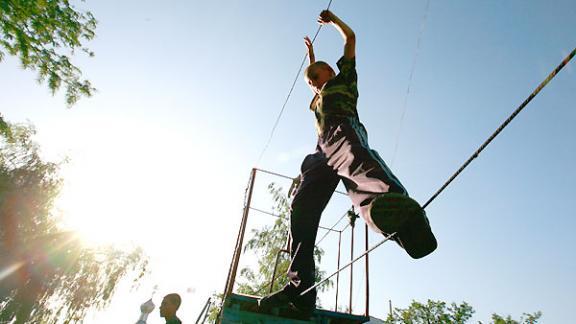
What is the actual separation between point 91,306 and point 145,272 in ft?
10.5

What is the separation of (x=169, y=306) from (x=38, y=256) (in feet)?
42.1

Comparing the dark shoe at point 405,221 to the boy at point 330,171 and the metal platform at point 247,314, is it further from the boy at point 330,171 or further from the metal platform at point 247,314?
the metal platform at point 247,314

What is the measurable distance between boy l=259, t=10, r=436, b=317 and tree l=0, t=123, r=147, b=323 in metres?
14.4

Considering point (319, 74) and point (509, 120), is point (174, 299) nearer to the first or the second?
point (319, 74)

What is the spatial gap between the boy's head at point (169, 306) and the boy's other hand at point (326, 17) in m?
4.02

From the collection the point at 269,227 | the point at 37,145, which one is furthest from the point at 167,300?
the point at 37,145

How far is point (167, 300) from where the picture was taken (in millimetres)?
4352

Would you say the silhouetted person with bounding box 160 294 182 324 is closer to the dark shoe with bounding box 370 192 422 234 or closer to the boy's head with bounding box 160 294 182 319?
the boy's head with bounding box 160 294 182 319

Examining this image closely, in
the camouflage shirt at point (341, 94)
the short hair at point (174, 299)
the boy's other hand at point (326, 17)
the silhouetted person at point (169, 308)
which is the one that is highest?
the boy's other hand at point (326, 17)

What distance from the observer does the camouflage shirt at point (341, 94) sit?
8.27 feet

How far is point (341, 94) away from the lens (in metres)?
2.57

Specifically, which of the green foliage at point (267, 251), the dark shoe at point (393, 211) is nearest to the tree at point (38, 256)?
the green foliage at point (267, 251)

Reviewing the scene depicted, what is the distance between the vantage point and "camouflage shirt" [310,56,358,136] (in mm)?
2520

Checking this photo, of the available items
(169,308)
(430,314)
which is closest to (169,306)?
(169,308)
